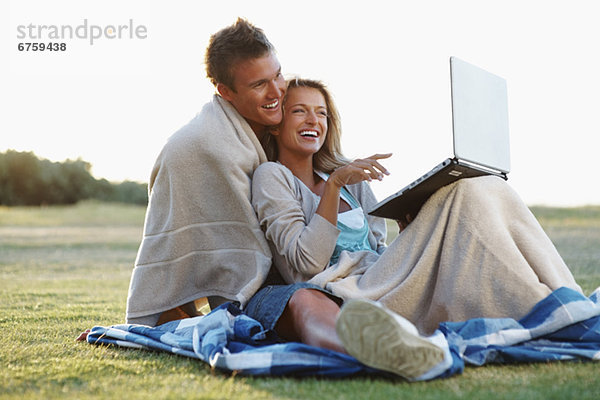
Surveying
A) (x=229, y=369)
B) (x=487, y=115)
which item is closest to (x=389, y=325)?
(x=229, y=369)

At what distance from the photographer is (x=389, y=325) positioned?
177cm

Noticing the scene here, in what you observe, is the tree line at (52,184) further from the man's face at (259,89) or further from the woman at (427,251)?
the woman at (427,251)

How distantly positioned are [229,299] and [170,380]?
0.89m

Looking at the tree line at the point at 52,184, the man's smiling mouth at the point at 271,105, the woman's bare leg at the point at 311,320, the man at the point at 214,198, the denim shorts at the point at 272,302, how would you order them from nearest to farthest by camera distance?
the woman's bare leg at the point at 311,320
the denim shorts at the point at 272,302
the man at the point at 214,198
the man's smiling mouth at the point at 271,105
the tree line at the point at 52,184

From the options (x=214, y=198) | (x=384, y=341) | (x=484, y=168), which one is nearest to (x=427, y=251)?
(x=484, y=168)

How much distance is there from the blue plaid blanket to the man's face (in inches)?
36.9

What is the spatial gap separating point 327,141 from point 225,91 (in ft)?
1.87

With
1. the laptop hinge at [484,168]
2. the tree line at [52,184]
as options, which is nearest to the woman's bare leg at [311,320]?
the laptop hinge at [484,168]

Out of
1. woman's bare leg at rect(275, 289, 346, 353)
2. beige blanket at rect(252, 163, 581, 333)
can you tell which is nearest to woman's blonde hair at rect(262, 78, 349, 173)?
beige blanket at rect(252, 163, 581, 333)

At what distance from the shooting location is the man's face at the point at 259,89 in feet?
9.77

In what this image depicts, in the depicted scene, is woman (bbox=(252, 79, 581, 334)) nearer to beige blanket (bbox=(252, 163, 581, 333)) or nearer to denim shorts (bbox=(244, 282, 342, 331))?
beige blanket (bbox=(252, 163, 581, 333))

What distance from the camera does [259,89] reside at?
9.82 feet

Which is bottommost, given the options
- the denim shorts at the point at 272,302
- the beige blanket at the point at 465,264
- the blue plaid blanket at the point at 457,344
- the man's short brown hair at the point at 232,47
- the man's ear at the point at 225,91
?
the blue plaid blanket at the point at 457,344

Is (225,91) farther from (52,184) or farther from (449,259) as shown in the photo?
(52,184)
